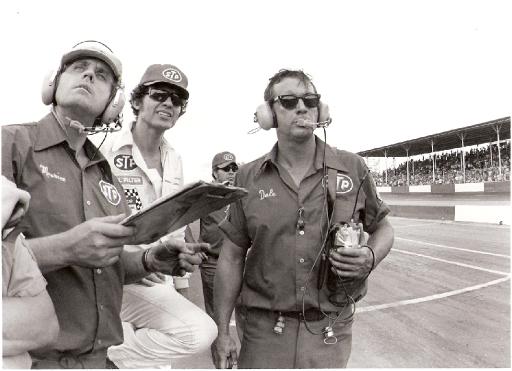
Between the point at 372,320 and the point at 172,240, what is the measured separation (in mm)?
3462

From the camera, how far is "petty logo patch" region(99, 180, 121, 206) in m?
1.96

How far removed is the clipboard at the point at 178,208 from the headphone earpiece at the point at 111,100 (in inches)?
30.4

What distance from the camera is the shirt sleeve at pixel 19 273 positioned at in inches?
50.5

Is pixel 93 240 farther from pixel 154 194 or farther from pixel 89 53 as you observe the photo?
pixel 154 194

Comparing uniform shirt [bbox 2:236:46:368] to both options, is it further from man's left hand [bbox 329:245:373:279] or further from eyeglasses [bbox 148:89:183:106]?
eyeglasses [bbox 148:89:183:106]

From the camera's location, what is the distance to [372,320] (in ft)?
15.6

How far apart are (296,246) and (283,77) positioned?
0.98m

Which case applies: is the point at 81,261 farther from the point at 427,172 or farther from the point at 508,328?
the point at 427,172

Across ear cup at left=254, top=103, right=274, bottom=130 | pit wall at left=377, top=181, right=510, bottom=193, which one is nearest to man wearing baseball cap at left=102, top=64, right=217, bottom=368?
ear cup at left=254, top=103, right=274, bottom=130

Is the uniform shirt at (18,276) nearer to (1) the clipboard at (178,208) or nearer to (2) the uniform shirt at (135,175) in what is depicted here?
(1) the clipboard at (178,208)

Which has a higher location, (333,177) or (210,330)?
(333,177)

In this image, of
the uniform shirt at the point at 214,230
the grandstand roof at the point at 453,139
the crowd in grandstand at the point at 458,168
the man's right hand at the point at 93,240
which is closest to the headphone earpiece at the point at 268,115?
the man's right hand at the point at 93,240

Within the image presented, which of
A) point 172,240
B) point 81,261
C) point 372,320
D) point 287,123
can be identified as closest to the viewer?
point 81,261

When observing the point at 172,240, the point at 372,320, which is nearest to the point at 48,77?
the point at 172,240
